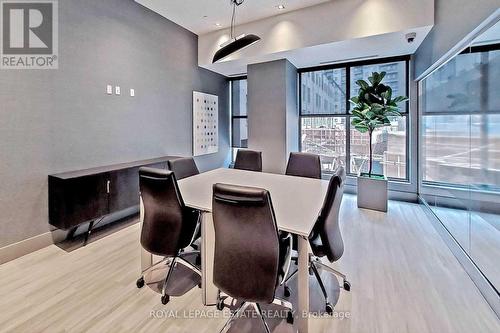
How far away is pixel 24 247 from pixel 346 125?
5.46 meters

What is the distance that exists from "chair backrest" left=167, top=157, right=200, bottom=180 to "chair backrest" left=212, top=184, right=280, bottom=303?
166 centimetres

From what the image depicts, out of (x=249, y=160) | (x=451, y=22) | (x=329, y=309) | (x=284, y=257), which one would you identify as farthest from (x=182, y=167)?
(x=451, y=22)

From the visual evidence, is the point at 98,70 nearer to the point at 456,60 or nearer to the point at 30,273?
the point at 30,273

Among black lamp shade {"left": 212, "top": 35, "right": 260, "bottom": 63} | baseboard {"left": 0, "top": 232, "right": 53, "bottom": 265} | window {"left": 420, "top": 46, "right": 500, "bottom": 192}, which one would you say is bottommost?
baseboard {"left": 0, "top": 232, "right": 53, "bottom": 265}

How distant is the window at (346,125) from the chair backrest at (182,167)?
3.22 meters

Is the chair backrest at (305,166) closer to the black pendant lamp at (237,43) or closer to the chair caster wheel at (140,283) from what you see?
the black pendant lamp at (237,43)

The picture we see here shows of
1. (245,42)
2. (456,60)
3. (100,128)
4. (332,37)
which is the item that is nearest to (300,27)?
(332,37)

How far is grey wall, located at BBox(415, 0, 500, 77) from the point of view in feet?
7.30

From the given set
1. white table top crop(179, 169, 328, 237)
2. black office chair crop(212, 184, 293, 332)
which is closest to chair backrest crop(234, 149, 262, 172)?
white table top crop(179, 169, 328, 237)

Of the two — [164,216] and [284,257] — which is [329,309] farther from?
[164,216]

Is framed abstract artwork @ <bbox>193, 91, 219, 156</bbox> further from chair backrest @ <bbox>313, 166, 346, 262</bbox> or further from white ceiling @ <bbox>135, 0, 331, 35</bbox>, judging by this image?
chair backrest @ <bbox>313, 166, 346, 262</bbox>

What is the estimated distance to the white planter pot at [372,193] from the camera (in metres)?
4.16

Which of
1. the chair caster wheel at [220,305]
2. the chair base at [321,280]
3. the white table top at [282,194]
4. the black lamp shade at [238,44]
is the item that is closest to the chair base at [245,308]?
the chair caster wheel at [220,305]

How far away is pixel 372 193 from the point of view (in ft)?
13.9
